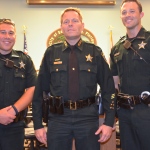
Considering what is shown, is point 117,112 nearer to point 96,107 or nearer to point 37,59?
point 96,107

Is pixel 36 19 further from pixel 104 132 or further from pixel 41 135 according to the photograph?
pixel 104 132

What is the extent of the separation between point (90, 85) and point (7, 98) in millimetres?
700

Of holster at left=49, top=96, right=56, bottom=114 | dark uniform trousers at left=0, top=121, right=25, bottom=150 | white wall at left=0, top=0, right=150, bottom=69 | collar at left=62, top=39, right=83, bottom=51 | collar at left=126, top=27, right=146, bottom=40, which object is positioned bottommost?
dark uniform trousers at left=0, top=121, right=25, bottom=150

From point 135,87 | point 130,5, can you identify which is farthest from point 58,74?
point 130,5

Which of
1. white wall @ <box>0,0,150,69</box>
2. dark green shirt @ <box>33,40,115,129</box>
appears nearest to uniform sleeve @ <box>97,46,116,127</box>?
dark green shirt @ <box>33,40,115,129</box>

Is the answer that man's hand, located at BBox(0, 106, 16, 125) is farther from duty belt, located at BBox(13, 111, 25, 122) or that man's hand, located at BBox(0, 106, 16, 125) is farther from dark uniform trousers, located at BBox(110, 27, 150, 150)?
dark uniform trousers, located at BBox(110, 27, 150, 150)

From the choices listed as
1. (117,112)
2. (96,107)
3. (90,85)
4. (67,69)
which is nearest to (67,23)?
(67,69)

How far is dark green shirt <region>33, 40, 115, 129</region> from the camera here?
176 cm

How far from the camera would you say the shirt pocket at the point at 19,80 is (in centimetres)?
199

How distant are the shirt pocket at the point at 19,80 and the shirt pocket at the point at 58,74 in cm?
35

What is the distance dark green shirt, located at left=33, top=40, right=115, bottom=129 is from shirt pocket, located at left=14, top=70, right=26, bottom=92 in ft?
0.75

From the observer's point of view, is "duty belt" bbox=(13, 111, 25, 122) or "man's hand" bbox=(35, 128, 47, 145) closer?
"man's hand" bbox=(35, 128, 47, 145)

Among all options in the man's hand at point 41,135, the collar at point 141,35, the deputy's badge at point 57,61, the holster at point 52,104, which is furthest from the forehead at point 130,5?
the man's hand at point 41,135

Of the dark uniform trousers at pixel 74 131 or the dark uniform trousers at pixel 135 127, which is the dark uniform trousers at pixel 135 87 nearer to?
the dark uniform trousers at pixel 135 127
